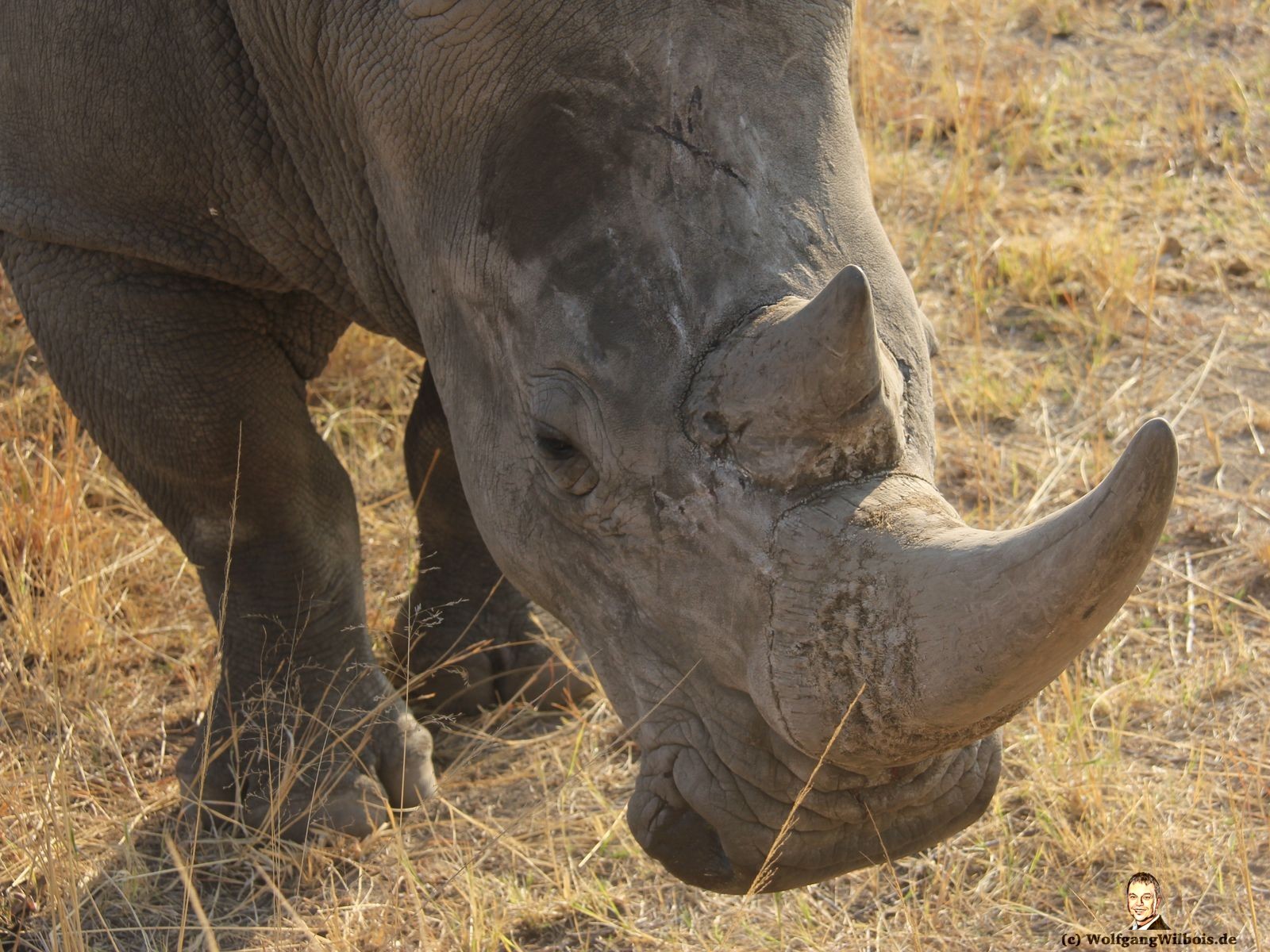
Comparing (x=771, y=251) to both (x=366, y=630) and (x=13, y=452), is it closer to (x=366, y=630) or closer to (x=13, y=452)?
(x=366, y=630)

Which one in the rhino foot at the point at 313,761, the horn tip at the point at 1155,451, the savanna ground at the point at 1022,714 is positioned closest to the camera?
the horn tip at the point at 1155,451

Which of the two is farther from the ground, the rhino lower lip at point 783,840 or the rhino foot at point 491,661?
the rhino lower lip at point 783,840

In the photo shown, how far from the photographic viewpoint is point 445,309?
2.97 meters

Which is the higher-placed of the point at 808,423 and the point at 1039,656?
the point at 808,423

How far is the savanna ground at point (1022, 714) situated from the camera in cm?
338

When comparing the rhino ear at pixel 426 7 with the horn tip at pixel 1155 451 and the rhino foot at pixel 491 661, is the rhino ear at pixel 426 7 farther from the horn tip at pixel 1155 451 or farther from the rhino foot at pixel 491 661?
the rhino foot at pixel 491 661

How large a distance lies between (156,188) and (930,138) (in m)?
4.23

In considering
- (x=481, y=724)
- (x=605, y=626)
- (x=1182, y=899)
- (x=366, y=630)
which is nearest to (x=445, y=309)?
(x=605, y=626)

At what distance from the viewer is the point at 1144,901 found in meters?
3.29

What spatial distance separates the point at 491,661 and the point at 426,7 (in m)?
2.09

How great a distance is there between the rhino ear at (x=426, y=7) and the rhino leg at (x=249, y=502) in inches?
37.6

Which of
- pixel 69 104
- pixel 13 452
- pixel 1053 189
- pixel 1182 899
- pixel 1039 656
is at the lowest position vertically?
pixel 1182 899

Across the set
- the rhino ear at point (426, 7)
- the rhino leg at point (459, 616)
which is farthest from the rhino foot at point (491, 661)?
the rhino ear at point (426, 7)

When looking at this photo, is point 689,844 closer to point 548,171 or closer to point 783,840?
point 783,840
